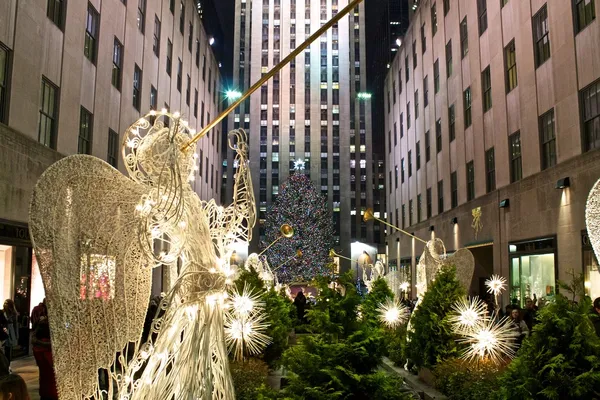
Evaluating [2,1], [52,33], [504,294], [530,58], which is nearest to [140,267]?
[2,1]

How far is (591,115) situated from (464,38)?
1454 cm

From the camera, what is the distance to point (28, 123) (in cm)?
1566

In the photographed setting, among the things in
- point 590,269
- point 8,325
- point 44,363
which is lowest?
point 44,363

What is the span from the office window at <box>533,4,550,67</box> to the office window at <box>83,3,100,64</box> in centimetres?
1583

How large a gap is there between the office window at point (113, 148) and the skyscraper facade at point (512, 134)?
630 inches

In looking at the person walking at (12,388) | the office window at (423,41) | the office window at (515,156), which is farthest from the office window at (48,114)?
the office window at (423,41)

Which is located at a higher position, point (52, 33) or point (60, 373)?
point (52, 33)

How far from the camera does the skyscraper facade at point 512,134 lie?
54.9 ft

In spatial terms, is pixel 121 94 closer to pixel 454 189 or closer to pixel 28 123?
pixel 28 123

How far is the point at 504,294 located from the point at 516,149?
5853mm

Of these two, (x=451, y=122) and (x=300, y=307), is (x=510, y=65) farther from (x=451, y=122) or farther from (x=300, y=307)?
(x=300, y=307)

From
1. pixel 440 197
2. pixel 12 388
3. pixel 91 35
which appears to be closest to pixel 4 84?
pixel 91 35

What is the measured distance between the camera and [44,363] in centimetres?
903

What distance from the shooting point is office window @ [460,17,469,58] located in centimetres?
2869
